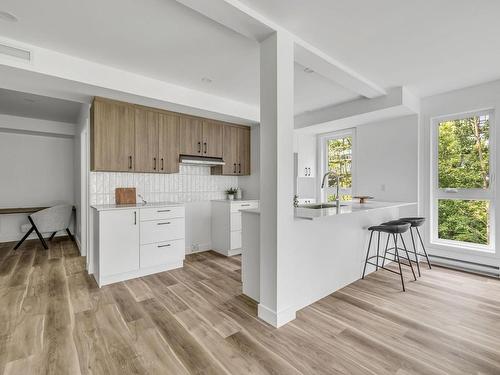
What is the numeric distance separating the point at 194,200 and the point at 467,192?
3.97 m

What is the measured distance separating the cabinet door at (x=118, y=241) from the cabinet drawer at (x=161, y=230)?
96 mm

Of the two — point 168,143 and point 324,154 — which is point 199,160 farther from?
point 324,154

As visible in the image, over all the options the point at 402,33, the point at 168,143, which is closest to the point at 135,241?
the point at 168,143

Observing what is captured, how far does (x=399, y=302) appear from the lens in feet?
8.21

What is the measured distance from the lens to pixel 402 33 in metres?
2.21

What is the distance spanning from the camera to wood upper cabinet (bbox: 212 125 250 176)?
4.48 meters

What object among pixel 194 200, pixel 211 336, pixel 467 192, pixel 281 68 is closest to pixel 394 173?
pixel 467 192

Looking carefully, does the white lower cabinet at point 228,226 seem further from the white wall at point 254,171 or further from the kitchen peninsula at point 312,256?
the kitchen peninsula at point 312,256

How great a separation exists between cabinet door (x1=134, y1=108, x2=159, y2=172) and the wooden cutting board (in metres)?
0.40

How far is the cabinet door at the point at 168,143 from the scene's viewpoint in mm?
3717

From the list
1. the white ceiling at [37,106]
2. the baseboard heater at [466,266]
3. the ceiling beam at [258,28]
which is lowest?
the baseboard heater at [466,266]

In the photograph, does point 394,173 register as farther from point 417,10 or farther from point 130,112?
point 130,112

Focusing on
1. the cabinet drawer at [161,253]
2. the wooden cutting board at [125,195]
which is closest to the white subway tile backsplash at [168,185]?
the wooden cutting board at [125,195]

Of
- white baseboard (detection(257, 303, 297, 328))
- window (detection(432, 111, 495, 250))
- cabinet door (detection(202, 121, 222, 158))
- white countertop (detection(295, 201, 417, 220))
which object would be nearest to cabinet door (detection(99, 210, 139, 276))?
cabinet door (detection(202, 121, 222, 158))
